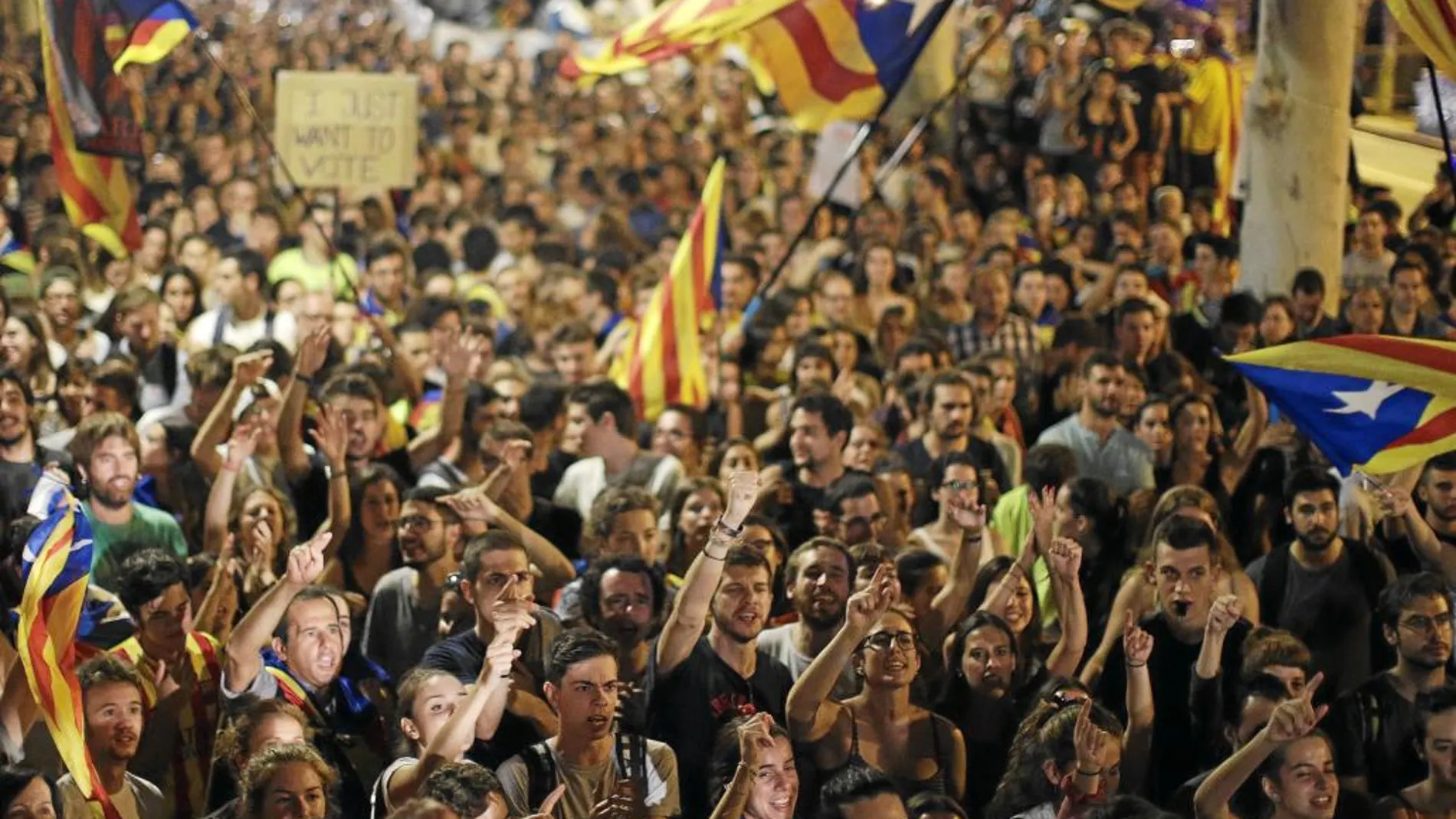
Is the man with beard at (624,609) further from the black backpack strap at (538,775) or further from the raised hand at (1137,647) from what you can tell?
the raised hand at (1137,647)

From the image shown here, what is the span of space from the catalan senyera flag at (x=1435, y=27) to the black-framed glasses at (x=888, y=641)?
122 inches

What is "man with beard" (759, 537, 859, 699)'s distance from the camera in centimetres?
821

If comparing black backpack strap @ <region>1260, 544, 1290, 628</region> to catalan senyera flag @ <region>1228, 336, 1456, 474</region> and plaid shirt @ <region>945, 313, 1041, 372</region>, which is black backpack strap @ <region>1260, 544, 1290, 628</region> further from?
plaid shirt @ <region>945, 313, 1041, 372</region>

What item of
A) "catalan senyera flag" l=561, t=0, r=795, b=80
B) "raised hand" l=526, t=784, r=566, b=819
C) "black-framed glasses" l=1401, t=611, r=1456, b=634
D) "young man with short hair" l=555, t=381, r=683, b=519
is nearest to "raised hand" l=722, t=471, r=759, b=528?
"raised hand" l=526, t=784, r=566, b=819

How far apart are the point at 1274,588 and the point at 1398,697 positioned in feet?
3.46

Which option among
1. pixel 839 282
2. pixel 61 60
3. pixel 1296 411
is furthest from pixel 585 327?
pixel 1296 411

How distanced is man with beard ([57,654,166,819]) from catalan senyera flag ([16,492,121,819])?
0.14ft

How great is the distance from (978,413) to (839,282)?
2937 millimetres

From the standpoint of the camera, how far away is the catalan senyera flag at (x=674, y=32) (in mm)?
12445

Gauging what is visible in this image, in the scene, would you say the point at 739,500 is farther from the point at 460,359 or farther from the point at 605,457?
the point at 460,359

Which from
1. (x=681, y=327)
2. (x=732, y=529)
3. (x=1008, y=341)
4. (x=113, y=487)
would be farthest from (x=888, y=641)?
(x=1008, y=341)

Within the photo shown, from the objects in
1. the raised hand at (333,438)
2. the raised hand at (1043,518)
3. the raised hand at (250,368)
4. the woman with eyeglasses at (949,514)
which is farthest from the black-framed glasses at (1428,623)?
the raised hand at (250,368)

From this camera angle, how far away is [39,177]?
1667 centimetres

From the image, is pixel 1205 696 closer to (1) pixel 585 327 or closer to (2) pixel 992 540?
(2) pixel 992 540
